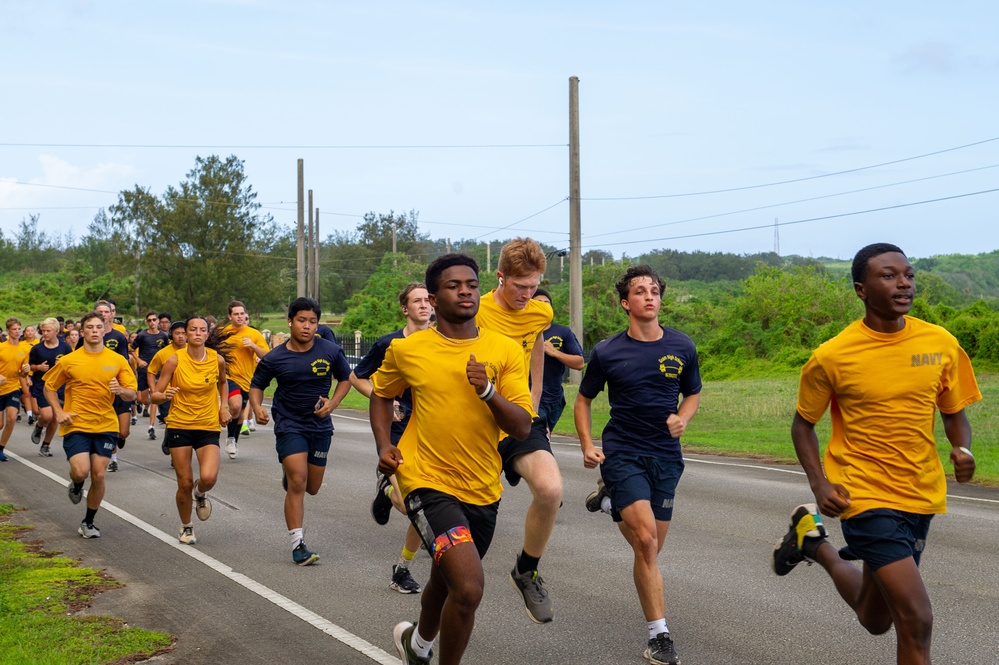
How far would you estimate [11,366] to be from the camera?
18.7 m

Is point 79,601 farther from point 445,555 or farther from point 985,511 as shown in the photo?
point 985,511

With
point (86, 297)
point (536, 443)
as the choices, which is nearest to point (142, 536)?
point (536, 443)

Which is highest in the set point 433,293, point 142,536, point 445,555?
point 433,293

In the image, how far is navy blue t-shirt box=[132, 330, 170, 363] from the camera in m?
20.2

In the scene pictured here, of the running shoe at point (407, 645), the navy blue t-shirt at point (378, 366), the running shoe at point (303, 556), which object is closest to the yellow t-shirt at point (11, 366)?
the running shoe at point (303, 556)

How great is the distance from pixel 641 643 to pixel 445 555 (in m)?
2.08

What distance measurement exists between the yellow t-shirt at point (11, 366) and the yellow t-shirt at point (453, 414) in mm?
14730

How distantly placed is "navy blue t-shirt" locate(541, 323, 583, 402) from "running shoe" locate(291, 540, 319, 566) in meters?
2.34

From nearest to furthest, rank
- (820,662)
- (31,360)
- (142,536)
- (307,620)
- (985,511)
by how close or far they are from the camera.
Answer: (820,662), (307,620), (142,536), (985,511), (31,360)

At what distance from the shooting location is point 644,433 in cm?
679

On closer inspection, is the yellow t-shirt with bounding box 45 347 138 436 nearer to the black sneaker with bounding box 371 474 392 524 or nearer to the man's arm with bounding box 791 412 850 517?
the black sneaker with bounding box 371 474 392 524

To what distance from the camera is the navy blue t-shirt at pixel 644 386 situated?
6789mm

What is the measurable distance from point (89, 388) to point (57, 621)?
3.96 metres

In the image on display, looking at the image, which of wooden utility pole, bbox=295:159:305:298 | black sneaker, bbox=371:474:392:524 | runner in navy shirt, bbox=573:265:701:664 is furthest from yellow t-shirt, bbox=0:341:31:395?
wooden utility pole, bbox=295:159:305:298
